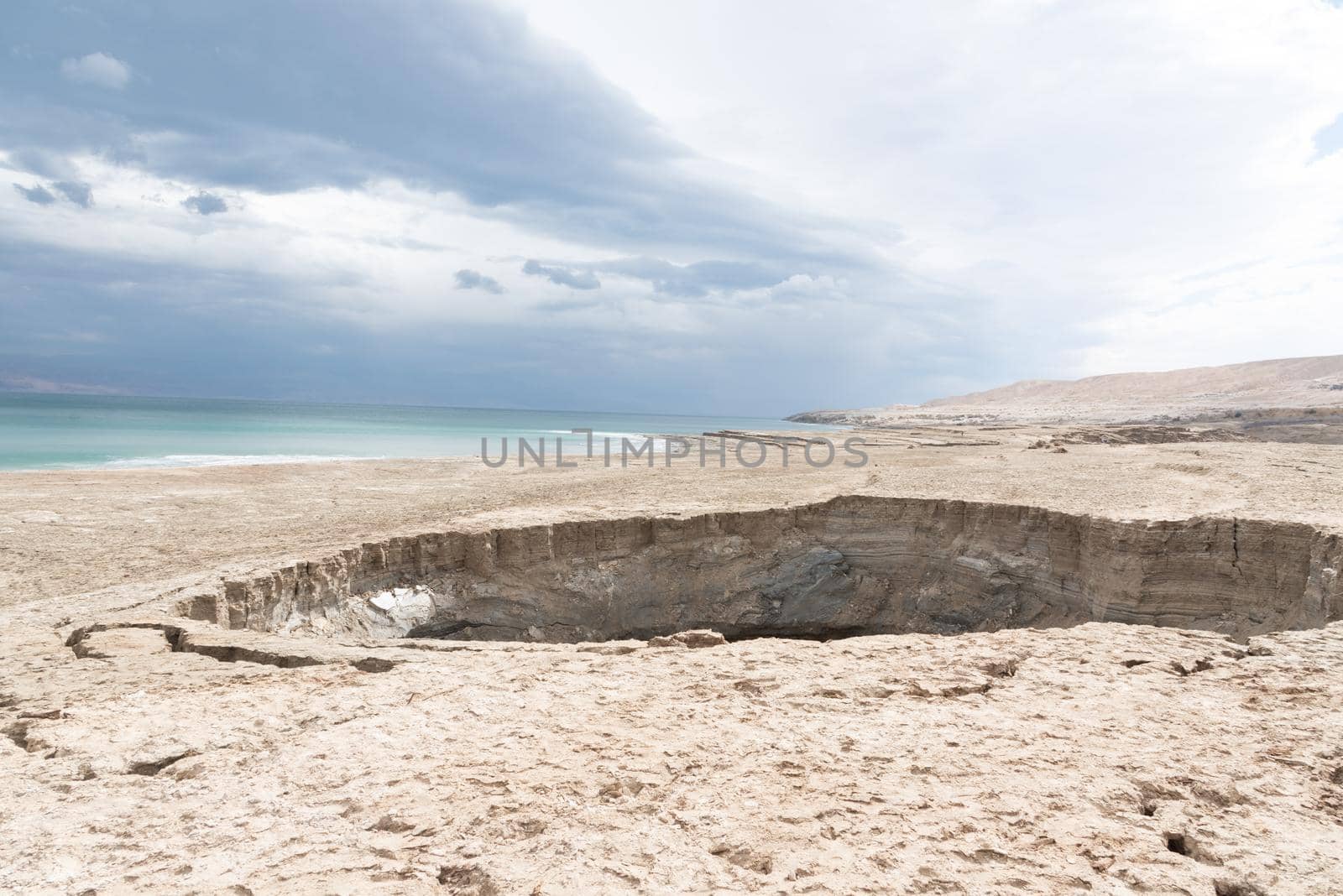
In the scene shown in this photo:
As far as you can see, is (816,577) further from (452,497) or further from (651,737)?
(651,737)

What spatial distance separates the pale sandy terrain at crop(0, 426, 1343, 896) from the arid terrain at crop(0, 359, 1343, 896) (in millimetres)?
17

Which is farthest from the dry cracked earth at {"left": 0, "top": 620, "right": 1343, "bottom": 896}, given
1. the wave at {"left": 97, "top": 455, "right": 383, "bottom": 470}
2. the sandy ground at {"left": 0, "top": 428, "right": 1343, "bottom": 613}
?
the wave at {"left": 97, "top": 455, "right": 383, "bottom": 470}

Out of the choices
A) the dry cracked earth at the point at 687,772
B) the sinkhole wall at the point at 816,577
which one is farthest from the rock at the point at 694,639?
the sinkhole wall at the point at 816,577

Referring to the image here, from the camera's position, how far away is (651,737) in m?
3.47

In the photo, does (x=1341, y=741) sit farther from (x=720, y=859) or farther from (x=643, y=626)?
(x=643, y=626)

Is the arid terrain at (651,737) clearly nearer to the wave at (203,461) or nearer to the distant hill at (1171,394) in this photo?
the wave at (203,461)

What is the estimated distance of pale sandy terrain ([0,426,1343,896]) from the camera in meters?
2.50

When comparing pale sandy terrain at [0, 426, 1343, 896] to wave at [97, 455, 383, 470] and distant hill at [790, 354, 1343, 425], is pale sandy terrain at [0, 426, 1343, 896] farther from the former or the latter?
distant hill at [790, 354, 1343, 425]

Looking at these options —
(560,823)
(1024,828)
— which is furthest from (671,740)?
(1024,828)

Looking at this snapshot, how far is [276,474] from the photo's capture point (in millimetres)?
16625

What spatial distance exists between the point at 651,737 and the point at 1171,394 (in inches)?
4277

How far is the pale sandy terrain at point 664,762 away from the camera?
250 centimetres

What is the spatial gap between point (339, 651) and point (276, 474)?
1402 cm

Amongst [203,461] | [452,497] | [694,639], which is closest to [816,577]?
[694,639]
